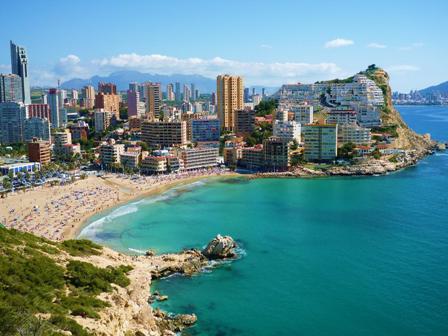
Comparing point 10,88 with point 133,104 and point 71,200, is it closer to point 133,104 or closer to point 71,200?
point 133,104

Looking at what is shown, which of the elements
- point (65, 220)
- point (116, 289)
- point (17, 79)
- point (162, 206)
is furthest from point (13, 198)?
point (17, 79)

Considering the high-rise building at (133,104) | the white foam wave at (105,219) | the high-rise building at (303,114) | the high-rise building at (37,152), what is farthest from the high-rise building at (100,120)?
the white foam wave at (105,219)

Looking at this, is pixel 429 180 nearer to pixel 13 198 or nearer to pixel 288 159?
pixel 288 159

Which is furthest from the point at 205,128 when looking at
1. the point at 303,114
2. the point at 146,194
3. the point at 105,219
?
the point at 105,219

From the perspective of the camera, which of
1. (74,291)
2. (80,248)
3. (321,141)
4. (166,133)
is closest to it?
(74,291)

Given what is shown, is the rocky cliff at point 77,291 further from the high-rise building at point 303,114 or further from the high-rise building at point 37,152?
the high-rise building at point 303,114

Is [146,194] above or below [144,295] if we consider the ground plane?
above

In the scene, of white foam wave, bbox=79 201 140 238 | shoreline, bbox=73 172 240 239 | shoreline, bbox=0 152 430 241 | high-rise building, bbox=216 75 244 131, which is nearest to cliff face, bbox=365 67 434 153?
shoreline, bbox=0 152 430 241
